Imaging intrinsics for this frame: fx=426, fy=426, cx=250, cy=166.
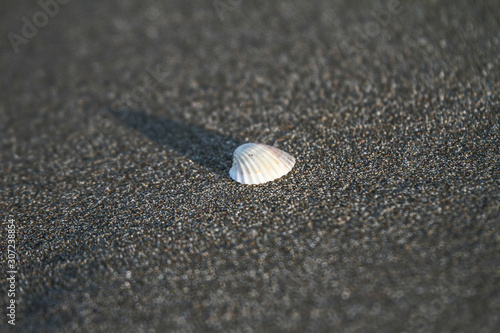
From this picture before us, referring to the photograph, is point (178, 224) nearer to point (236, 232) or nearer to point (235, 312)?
point (236, 232)

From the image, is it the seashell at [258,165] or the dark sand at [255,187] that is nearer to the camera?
the dark sand at [255,187]

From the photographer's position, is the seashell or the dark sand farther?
the seashell

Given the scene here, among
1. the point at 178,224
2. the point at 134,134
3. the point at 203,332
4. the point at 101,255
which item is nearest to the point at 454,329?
the point at 203,332

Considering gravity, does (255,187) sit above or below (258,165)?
below
